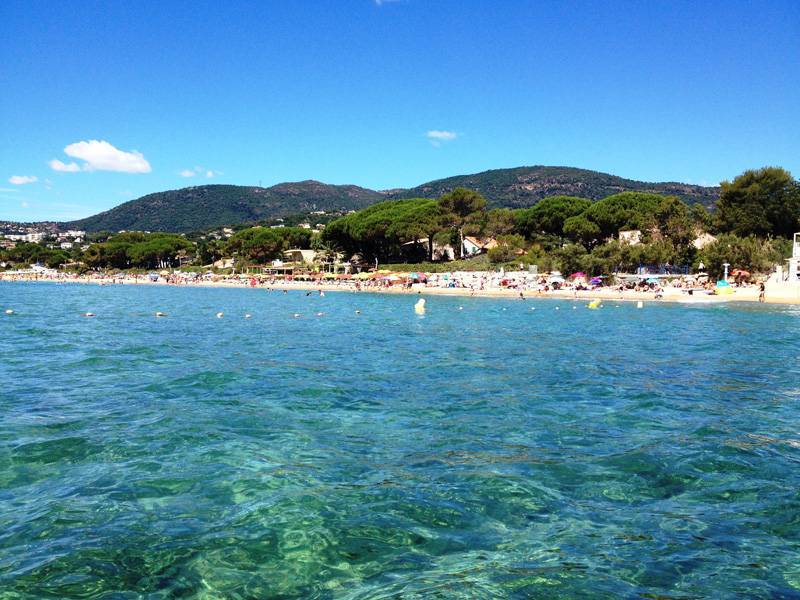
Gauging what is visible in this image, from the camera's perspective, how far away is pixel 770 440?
7.84 metres

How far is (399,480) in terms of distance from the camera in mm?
6238

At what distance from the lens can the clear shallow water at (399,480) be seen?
4332 mm

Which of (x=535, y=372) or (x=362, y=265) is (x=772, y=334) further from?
(x=362, y=265)

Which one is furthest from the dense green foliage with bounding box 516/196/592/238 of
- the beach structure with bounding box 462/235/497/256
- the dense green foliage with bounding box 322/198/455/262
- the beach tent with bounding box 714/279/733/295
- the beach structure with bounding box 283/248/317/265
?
the beach structure with bounding box 283/248/317/265

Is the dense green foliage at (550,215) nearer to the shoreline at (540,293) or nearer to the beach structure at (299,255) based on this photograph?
the shoreline at (540,293)

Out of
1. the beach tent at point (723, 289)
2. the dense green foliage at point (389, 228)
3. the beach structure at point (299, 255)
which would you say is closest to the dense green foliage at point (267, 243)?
the beach structure at point (299, 255)

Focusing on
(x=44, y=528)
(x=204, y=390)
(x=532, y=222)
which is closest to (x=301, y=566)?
(x=44, y=528)

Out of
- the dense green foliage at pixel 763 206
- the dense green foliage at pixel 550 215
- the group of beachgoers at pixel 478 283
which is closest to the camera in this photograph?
the group of beachgoers at pixel 478 283

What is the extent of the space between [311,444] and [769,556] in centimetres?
491

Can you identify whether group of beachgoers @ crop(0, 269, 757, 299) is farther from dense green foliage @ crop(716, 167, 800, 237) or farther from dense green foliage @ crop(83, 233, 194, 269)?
dense green foliage @ crop(83, 233, 194, 269)

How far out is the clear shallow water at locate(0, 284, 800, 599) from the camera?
4.33 metres

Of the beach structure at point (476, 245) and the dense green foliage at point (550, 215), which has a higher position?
the dense green foliage at point (550, 215)

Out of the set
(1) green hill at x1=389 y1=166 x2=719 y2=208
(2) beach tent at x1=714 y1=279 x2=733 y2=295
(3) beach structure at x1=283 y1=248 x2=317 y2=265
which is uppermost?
(1) green hill at x1=389 y1=166 x2=719 y2=208

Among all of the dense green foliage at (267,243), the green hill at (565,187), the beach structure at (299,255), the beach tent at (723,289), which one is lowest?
the beach tent at (723,289)
